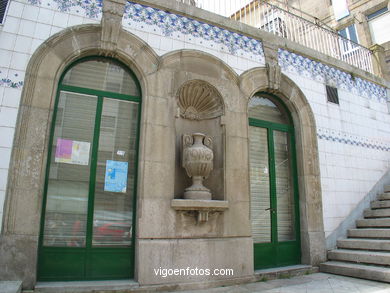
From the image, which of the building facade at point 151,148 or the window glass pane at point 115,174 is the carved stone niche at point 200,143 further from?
the window glass pane at point 115,174

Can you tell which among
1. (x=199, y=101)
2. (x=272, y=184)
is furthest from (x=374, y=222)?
(x=199, y=101)

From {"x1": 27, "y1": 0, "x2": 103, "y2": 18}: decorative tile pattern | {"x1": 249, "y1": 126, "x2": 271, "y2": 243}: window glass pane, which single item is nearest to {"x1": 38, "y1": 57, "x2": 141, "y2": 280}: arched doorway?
{"x1": 27, "y1": 0, "x2": 103, "y2": 18}: decorative tile pattern

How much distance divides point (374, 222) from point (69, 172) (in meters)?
6.55

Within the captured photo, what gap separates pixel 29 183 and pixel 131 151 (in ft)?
5.37

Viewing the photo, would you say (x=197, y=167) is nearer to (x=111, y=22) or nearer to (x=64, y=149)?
(x=64, y=149)

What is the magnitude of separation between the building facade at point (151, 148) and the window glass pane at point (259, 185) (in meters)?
0.03

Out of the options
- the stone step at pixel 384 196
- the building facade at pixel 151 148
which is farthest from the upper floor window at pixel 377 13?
the building facade at pixel 151 148

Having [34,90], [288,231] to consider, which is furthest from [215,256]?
[34,90]

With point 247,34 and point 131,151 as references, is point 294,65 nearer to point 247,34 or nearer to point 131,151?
point 247,34

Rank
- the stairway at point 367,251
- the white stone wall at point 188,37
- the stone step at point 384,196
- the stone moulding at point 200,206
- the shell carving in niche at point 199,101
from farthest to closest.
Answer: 1. the stone step at point 384,196
2. the shell carving in niche at point 199,101
3. the white stone wall at point 188,37
4. the stairway at point 367,251
5. the stone moulding at point 200,206

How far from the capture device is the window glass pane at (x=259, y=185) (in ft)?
19.9

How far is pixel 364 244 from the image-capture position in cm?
616

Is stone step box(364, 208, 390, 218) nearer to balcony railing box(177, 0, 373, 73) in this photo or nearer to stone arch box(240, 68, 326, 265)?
stone arch box(240, 68, 326, 265)

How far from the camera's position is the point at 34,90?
181 inches
